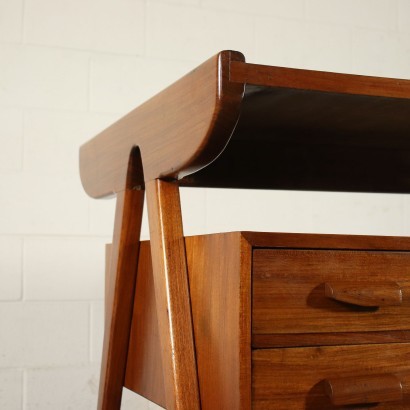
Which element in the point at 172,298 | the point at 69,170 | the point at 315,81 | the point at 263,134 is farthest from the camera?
the point at 69,170

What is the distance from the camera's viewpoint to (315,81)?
0.91 meters

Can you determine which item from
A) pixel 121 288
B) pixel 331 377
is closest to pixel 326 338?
pixel 331 377

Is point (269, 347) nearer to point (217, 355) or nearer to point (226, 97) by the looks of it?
point (217, 355)

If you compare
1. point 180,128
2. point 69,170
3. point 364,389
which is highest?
point 69,170

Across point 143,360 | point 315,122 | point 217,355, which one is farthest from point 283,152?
point 217,355

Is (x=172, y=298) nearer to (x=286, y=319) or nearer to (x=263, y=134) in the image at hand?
(x=286, y=319)

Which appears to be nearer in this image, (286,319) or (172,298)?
(286,319)

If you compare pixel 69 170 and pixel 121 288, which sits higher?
pixel 69 170

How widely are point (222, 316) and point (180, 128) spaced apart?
24 cm

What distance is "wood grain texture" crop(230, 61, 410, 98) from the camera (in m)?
Result: 0.88

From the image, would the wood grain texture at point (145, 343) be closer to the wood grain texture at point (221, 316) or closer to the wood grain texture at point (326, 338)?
the wood grain texture at point (221, 316)

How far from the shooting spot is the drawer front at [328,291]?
0.95m

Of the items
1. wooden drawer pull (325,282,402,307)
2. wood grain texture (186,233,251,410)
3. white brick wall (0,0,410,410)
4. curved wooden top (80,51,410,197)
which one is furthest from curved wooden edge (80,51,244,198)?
white brick wall (0,0,410,410)

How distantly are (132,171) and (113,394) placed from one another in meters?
0.39
